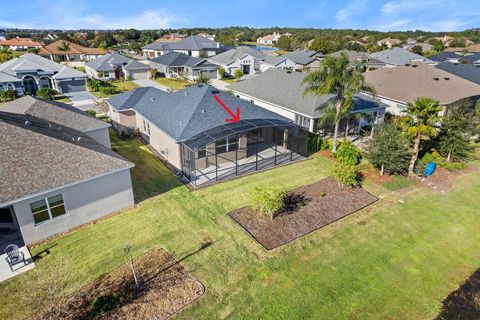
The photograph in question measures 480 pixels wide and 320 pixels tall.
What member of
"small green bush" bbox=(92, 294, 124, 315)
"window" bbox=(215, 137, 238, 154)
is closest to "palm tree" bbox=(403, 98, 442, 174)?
"window" bbox=(215, 137, 238, 154)

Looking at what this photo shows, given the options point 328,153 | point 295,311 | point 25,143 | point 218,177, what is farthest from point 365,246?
point 25,143

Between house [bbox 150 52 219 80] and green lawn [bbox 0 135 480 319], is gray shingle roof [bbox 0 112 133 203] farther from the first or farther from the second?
house [bbox 150 52 219 80]

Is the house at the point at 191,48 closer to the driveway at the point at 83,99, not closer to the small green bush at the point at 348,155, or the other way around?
the driveway at the point at 83,99

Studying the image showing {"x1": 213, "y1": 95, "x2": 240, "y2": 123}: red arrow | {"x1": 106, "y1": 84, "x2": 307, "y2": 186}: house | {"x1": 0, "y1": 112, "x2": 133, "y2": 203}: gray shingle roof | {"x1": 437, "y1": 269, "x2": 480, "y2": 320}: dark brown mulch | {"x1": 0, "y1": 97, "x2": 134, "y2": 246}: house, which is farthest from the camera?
{"x1": 213, "y1": 95, "x2": 240, "y2": 123}: red arrow

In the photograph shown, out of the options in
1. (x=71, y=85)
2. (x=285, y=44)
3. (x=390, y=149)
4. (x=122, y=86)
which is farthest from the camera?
(x=285, y=44)

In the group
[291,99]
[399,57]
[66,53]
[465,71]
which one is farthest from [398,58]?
[66,53]

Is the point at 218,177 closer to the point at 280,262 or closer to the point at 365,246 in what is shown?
the point at 280,262

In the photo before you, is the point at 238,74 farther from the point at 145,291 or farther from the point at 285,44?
the point at 285,44

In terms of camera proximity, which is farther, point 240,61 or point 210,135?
point 240,61
